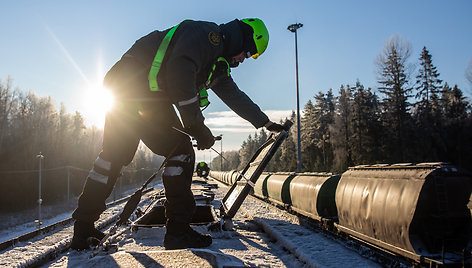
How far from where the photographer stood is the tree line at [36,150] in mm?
Answer: 38844

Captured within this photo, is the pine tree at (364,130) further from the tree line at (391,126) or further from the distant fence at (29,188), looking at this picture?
the distant fence at (29,188)

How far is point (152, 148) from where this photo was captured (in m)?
3.36

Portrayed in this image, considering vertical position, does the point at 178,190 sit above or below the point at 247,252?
above

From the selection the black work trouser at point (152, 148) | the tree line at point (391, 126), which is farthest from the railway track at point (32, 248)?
the tree line at point (391, 126)

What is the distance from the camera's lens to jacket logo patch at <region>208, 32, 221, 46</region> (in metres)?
3.14

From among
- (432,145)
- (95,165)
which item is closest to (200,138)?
(95,165)

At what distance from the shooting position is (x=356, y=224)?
448cm

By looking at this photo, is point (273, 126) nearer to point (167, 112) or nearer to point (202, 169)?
point (167, 112)

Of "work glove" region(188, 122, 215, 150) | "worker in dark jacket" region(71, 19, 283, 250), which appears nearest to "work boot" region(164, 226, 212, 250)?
"worker in dark jacket" region(71, 19, 283, 250)

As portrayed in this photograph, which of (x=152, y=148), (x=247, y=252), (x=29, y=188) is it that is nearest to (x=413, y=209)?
(x=247, y=252)

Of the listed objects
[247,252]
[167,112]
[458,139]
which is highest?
[458,139]

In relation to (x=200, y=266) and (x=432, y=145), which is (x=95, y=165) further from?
(x=432, y=145)

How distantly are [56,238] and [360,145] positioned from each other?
56.0m

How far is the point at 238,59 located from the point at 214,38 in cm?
58
